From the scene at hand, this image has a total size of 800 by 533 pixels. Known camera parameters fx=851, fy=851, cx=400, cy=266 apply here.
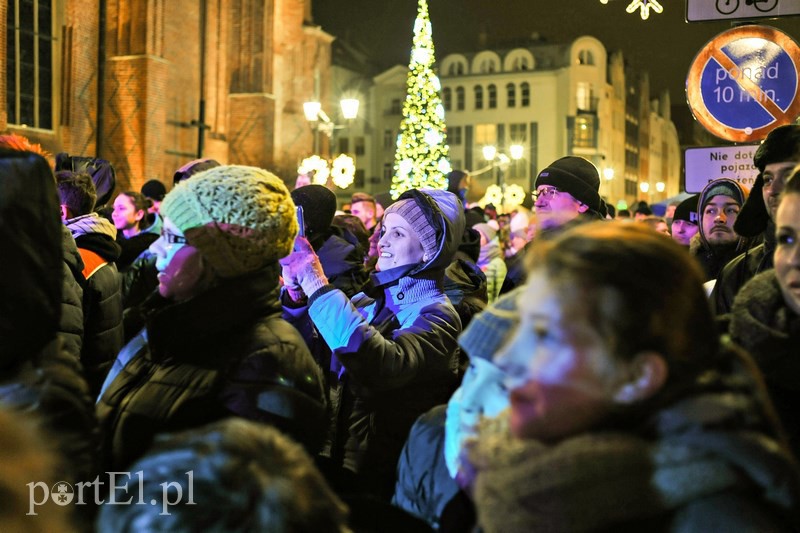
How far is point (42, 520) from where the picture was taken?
1312mm

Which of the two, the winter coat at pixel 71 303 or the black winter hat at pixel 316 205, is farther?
the black winter hat at pixel 316 205

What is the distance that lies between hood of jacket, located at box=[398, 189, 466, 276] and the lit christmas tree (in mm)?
27667


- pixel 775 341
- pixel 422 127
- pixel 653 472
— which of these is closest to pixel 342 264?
pixel 775 341

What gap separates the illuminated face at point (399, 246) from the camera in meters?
4.15

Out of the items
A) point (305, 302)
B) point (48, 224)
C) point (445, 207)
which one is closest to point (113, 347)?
point (305, 302)

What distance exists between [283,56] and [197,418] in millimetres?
35382

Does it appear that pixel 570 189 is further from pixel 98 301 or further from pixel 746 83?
pixel 98 301

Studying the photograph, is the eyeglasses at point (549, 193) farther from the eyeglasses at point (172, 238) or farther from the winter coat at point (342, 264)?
the eyeglasses at point (172, 238)

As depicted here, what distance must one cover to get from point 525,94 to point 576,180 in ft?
244

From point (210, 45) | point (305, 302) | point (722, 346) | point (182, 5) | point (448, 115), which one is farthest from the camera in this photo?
point (448, 115)

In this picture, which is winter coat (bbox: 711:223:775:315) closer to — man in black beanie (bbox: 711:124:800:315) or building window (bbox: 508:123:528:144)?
man in black beanie (bbox: 711:124:800:315)

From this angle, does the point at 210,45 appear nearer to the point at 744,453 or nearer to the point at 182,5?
the point at 182,5

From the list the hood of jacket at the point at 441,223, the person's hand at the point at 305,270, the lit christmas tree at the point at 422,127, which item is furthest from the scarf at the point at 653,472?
the lit christmas tree at the point at 422,127

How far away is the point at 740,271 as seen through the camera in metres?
3.88
